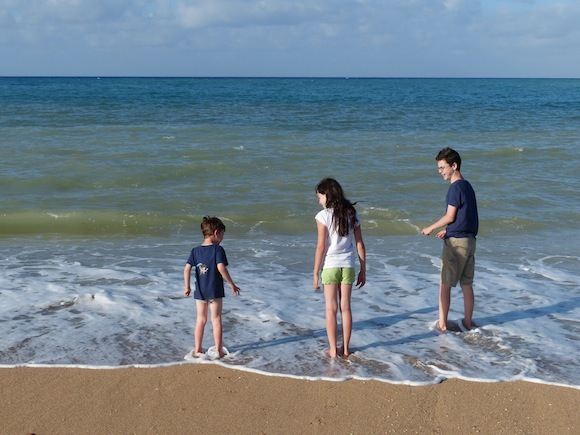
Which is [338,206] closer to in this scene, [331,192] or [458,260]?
[331,192]

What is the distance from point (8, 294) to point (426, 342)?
442 centimetres

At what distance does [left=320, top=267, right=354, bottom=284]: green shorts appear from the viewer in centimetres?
573

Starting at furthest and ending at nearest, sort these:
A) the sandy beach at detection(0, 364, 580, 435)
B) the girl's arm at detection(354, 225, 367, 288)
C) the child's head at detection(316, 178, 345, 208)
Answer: the girl's arm at detection(354, 225, 367, 288) → the child's head at detection(316, 178, 345, 208) → the sandy beach at detection(0, 364, 580, 435)

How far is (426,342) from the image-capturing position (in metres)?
6.37

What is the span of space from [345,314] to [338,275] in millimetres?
337

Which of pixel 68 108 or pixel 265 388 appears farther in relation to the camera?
pixel 68 108

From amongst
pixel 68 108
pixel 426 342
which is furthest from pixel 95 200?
pixel 68 108

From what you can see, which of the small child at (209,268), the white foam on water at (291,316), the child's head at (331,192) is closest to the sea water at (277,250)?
the white foam on water at (291,316)

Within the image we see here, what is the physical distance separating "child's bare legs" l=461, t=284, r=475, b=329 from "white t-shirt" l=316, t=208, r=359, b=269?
1.43m

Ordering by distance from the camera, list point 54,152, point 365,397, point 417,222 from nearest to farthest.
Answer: point 365,397 < point 417,222 < point 54,152

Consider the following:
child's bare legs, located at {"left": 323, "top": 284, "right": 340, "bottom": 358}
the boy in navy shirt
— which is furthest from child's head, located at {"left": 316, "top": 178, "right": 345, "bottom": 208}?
the boy in navy shirt

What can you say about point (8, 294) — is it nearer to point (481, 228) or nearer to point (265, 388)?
point (265, 388)

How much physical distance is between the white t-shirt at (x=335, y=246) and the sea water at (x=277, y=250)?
816 millimetres

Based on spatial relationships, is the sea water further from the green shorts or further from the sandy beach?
the green shorts
